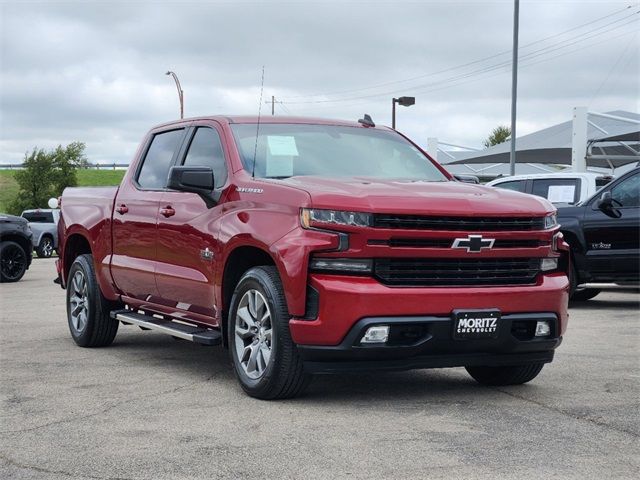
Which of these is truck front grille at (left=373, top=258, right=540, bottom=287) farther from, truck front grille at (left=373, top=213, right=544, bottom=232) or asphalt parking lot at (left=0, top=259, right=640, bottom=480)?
asphalt parking lot at (left=0, top=259, right=640, bottom=480)

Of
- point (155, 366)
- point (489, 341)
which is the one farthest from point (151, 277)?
point (489, 341)

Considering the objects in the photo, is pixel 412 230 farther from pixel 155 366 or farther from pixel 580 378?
pixel 155 366

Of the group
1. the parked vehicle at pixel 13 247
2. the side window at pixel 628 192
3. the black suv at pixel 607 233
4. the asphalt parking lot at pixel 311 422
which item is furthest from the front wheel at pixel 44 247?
the asphalt parking lot at pixel 311 422

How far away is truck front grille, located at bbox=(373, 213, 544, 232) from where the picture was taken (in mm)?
6250

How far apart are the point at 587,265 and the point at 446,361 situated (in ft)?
25.6

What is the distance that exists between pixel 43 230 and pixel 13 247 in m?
18.1

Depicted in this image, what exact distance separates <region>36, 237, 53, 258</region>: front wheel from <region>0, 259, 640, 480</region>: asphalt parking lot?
28.6m

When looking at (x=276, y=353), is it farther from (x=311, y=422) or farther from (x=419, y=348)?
(x=419, y=348)

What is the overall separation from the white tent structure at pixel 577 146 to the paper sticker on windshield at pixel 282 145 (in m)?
19.5

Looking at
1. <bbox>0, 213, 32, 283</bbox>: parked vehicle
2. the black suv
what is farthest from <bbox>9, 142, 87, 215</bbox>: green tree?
the black suv

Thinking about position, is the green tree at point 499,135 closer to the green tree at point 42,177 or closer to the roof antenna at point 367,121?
the green tree at point 42,177

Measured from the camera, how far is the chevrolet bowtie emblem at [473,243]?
6.38m

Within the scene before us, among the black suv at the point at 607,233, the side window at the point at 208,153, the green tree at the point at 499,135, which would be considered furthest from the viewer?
the green tree at the point at 499,135

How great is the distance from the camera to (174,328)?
785 cm
